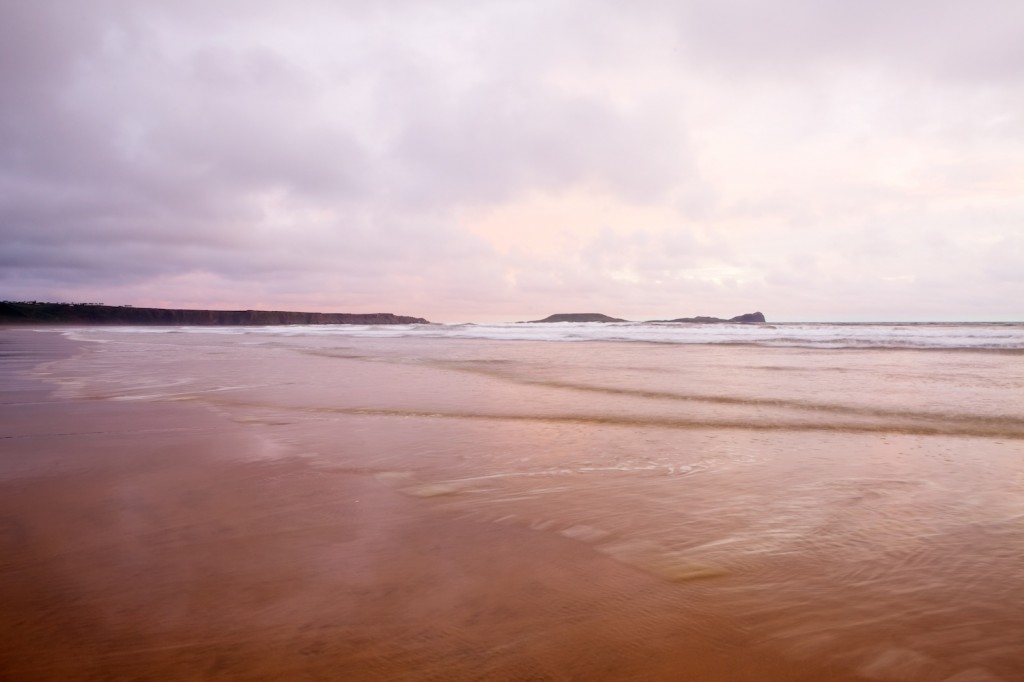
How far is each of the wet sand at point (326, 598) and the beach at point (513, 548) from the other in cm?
1

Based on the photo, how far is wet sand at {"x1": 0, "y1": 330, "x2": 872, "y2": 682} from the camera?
6.21 ft

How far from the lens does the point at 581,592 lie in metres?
2.38

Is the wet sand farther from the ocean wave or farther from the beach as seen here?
the ocean wave

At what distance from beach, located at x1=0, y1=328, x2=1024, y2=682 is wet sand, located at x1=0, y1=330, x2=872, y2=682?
0.01 m

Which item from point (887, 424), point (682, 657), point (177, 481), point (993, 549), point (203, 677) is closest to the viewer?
point (203, 677)

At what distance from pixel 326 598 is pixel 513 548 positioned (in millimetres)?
969

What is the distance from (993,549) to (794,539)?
3.25 ft

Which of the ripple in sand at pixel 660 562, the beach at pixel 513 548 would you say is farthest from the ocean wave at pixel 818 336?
the ripple in sand at pixel 660 562

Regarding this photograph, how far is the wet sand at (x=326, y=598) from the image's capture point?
1892 mm

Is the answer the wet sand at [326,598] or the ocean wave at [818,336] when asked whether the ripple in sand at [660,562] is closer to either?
the wet sand at [326,598]

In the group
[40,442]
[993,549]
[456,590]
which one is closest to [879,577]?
[993,549]

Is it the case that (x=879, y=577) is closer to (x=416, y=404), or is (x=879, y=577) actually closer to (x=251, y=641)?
(x=251, y=641)

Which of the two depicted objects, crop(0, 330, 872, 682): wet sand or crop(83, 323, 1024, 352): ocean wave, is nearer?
crop(0, 330, 872, 682): wet sand

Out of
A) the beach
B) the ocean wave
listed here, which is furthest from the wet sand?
the ocean wave
